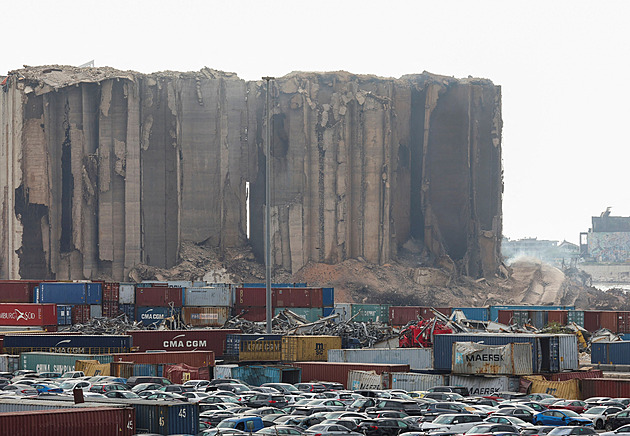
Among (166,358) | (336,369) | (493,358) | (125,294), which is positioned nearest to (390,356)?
(336,369)

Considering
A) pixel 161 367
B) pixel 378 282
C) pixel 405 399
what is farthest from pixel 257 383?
pixel 378 282

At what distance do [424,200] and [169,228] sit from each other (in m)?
35.7

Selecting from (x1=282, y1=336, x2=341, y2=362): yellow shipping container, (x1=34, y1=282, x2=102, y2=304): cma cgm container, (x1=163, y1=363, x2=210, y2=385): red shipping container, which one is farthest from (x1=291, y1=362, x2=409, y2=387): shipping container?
(x1=34, y1=282, x2=102, y2=304): cma cgm container

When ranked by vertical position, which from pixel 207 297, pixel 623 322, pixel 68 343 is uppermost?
pixel 207 297

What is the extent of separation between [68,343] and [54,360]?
4.03 metres

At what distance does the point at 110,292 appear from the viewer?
6819 centimetres

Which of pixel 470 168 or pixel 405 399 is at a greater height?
pixel 470 168

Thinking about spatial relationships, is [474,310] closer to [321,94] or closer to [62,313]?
[62,313]

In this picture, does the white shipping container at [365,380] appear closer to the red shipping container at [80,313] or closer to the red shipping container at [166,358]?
the red shipping container at [166,358]

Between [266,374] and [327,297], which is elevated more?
[327,297]

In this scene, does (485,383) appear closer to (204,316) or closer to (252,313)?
(252,313)

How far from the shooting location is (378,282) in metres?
118

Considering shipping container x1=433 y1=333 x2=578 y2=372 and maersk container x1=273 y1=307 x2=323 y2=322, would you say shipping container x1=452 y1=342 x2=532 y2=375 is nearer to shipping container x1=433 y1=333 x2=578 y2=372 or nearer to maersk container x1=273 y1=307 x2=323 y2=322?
shipping container x1=433 y1=333 x2=578 y2=372

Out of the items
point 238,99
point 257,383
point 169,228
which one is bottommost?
point 257,383
